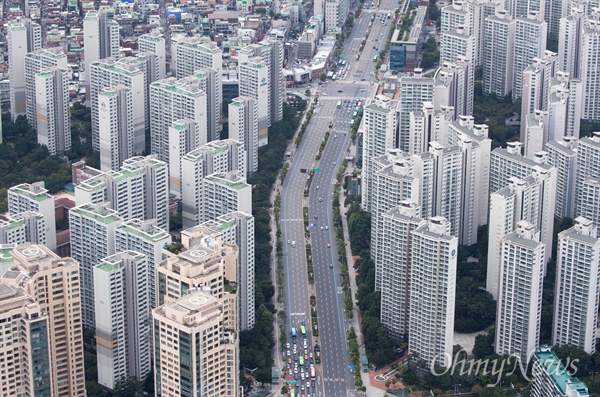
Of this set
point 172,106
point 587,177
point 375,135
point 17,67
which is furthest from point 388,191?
point 17,67

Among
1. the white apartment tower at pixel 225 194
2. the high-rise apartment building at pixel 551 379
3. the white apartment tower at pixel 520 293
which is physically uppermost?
the white apartment tower at pixel 225 194

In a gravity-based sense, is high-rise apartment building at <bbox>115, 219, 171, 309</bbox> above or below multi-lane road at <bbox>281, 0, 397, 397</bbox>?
above

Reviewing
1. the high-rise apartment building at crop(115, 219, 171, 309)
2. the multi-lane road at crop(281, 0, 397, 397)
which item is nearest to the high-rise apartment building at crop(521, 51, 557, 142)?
the multi-lane road at crop(281, 0, 397, 397)

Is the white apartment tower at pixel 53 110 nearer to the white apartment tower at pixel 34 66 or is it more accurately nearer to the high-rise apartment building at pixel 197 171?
the white apartment tower at pixel 34 66

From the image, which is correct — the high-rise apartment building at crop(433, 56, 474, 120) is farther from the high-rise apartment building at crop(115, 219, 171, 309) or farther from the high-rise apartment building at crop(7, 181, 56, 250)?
the high-rise apartment building at crop(115, 219, 171, 309)

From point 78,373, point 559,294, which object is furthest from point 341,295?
point 78,373

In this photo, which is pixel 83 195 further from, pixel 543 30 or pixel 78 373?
pixel 543 30

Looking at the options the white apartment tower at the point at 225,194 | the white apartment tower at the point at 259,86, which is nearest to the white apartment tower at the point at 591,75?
the white apartment tower at the point at 259,86
